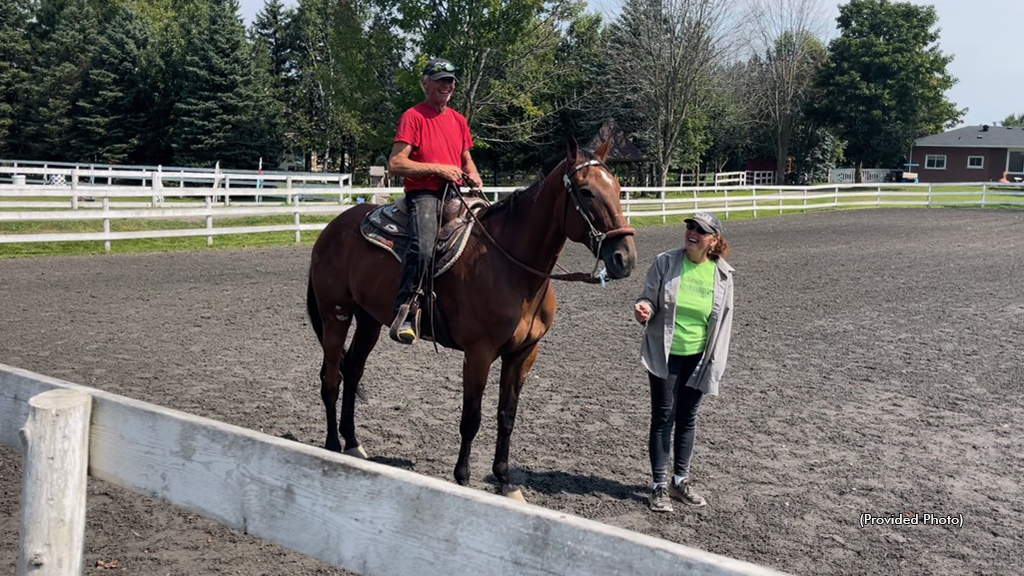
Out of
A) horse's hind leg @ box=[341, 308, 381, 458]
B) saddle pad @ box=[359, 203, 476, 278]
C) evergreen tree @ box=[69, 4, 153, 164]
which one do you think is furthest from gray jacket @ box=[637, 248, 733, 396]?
evergreen tree @ box=[69, 4, 153, 164]

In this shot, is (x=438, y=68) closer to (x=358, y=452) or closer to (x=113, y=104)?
(x=358, y=452)

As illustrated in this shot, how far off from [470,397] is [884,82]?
61899 mm

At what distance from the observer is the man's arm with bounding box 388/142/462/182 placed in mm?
5242

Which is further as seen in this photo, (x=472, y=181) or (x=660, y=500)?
(x=472, y=181)

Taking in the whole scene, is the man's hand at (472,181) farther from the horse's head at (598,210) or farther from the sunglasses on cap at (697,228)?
the sunglasses on cap at (697,228)

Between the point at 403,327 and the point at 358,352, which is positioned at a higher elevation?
the point at 403,327

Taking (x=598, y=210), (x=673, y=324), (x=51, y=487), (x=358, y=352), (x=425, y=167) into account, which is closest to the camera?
(x=51, y=487)

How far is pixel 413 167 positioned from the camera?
17.2 ft

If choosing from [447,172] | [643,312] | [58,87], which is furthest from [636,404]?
[58,87]

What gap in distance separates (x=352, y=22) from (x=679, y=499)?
43781mm

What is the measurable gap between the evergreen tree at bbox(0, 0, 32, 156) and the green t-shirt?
189ft

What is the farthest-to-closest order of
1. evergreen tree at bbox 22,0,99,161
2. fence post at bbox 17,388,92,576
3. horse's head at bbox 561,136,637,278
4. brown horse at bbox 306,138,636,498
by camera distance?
evergreen tree at bbox 22,0,99,161 < brown horse at bbox 306,138,636,498 < horse's head at bbox 561,136,637,278 < fence post at bbox 17,388,92,576

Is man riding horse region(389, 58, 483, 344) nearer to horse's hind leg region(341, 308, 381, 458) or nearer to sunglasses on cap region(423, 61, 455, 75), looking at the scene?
sunglasses on cap region(423, 61, 455, 75)

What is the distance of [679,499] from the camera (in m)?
5.15
